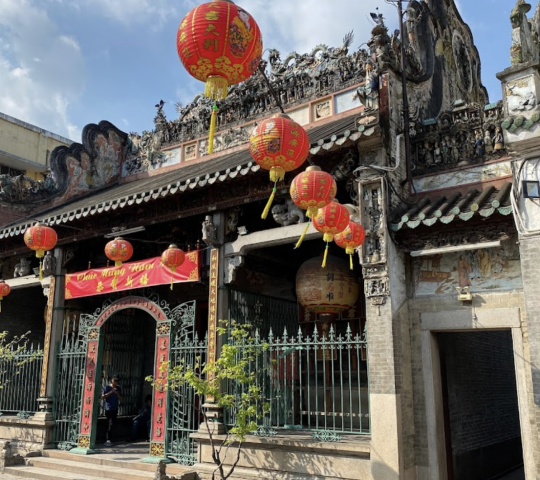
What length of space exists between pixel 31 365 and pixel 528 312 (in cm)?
976

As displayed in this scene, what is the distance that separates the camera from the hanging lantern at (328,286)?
8.92 metres

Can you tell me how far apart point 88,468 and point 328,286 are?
5082 millimetres

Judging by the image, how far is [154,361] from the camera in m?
10.0

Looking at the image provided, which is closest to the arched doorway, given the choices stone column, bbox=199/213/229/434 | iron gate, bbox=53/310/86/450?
iron gate, bbox=53/310/86/450

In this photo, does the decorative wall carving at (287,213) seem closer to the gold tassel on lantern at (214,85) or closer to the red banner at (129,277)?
the red banner at (129,277)

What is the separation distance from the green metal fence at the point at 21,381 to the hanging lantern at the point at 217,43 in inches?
337

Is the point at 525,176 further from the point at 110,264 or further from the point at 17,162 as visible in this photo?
the point at 17,162

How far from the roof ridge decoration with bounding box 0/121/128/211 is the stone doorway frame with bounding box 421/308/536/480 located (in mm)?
9454

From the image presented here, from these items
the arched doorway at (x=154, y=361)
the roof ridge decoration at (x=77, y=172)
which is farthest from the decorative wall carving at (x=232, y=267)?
the roof ridge decoration at (x=77, y=172)

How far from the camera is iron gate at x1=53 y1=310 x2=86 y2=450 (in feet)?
35.1

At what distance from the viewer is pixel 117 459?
9625 mm

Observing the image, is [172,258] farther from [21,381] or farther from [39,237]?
[21,381]

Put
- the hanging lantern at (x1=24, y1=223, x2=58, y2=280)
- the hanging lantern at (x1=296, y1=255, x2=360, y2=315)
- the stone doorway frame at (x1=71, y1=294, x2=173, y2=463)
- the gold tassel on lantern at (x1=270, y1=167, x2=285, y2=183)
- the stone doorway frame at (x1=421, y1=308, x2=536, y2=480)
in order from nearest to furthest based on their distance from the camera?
the gold tassel on lantern at (x1=270, y1=167, x2=285, y2=183) < the stone doorway frame at (x1=421, y1=308, x2=536, y2=480) < the hanging lantern at (x1=296, y1=255, x2=360, y2=315) < the stone doorway frame at (x1=71, y1=294, x2=173, y2=463) < the hanging lantern at (x1=24, y1=223, x2=58, y2=280)

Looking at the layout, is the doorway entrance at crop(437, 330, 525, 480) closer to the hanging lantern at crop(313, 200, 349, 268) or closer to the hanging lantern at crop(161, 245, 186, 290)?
the hanging lantern at crop(313, 200, 349, 268)
